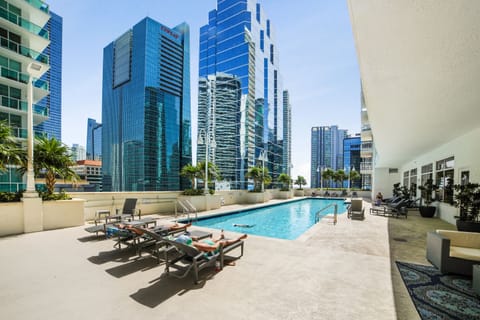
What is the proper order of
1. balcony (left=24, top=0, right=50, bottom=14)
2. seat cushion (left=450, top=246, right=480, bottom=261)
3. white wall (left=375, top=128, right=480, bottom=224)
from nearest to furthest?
1. seat cushion (left=450, top=246, right=480, bottom=261)
2. white wall (left=375, top=128, right=480, bottom=224)
3. balcony (left=24, top=0, right=50, bottom=14)

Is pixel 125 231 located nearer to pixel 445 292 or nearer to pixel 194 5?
pixel 445 292

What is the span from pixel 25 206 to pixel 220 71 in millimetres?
54207

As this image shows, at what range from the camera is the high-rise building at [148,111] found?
213ft

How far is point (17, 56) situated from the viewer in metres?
16.9

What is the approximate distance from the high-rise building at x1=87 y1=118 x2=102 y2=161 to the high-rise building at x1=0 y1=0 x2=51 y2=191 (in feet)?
380

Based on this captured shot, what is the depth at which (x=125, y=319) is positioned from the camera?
2.42 m

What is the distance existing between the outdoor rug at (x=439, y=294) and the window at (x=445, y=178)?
25.2 ft

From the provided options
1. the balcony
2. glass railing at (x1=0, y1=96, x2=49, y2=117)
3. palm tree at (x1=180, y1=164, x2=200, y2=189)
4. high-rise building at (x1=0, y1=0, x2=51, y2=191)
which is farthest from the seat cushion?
the balcony

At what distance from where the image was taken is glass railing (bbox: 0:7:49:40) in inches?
623

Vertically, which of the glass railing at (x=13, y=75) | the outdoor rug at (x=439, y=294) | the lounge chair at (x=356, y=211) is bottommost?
the lounge chair at (x=356, y=211)

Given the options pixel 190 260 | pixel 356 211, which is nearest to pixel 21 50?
pixel 190 260

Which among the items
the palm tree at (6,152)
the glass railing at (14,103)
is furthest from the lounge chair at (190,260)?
the glass railing at (14,103)

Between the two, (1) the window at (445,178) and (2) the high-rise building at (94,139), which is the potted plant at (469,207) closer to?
(1) the window at (445,178)

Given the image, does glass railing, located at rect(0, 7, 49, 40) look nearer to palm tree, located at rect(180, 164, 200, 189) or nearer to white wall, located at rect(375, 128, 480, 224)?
palm tree, located at rect(180, 164, 200, 189)
